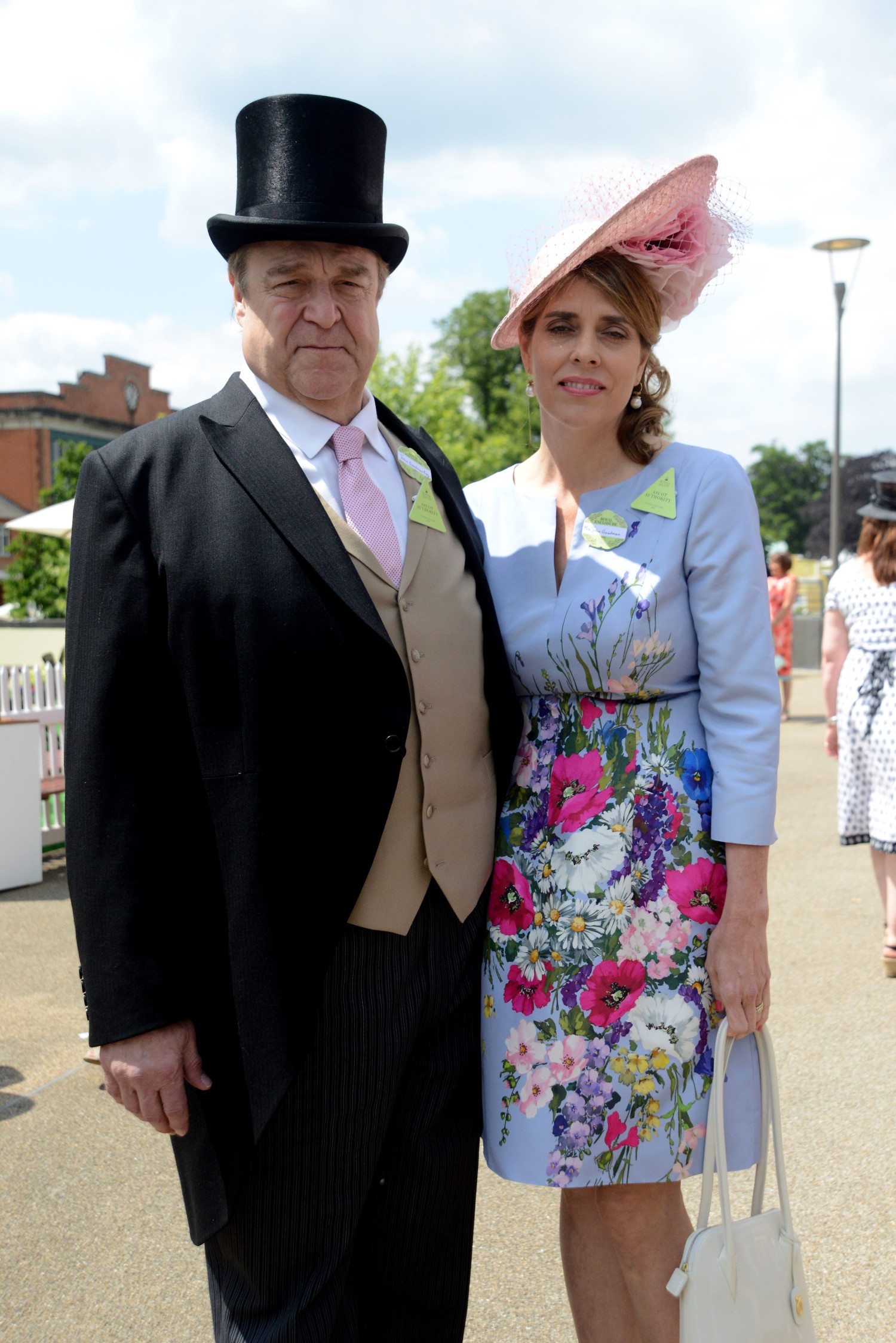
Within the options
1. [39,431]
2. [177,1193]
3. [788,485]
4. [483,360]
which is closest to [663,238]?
[177,1193]

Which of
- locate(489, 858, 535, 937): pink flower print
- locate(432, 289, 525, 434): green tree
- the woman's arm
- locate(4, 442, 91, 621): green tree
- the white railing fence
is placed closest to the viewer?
locate(489, 858, 535, 937): pink flower print

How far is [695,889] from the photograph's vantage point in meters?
2.10

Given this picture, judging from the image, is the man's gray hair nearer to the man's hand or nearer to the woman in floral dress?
the woman in floral dress

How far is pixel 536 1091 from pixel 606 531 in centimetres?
103

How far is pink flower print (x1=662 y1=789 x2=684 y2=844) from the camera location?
2.11 meters

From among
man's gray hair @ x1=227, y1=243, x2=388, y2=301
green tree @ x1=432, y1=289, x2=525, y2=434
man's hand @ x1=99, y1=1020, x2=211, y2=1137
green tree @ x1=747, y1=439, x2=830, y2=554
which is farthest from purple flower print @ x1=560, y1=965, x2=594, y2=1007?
green tree @ x1=747, y1=439, x2=830, y2=554

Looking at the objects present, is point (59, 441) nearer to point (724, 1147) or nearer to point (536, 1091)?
point (536, 1091)

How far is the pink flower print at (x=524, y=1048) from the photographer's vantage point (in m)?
2.12

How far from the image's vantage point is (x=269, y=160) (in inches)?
80.9

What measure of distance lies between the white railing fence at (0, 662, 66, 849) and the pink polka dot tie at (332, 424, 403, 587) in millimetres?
5883

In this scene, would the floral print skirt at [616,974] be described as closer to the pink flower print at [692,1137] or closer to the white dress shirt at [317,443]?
the pink flower print at [692,1137]

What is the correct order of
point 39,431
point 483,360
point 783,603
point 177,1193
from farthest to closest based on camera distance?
1. point 39,431
2. point 483,360
3. point 783,603
4. point 177,1193

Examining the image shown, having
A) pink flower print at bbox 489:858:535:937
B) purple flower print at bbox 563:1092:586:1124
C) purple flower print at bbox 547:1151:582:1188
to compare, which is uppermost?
pink flower print at bbox 489:858:535:937

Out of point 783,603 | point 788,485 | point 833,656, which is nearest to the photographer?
point 833,656
